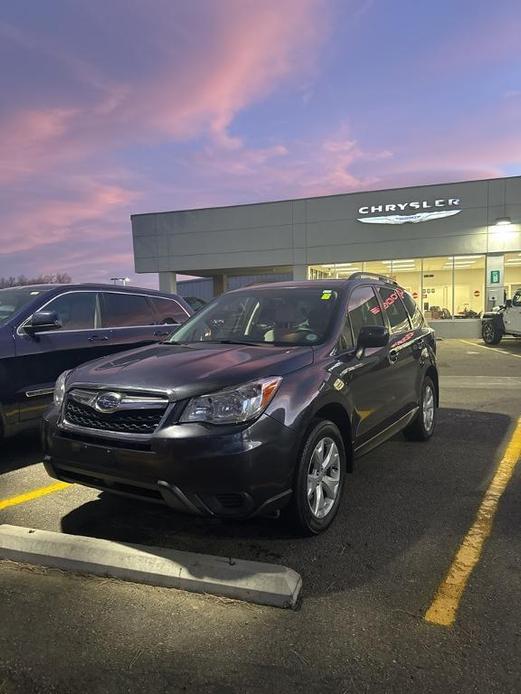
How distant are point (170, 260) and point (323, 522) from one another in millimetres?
24229

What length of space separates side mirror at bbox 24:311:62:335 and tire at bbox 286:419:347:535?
3.15 m

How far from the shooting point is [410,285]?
24.5m

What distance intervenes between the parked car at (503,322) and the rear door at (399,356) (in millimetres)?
15083

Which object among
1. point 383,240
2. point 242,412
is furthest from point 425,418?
point 383,240

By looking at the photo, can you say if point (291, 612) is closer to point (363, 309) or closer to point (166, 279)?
point (363, 309)

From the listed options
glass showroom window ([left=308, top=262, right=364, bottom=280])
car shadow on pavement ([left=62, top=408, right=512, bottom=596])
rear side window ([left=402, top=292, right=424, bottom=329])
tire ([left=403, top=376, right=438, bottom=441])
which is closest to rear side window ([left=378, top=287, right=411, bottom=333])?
rear side window ([left=402, top=292, right=424, bottom=329])

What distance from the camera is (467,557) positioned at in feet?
10.6

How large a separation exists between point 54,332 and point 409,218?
66.3 feet

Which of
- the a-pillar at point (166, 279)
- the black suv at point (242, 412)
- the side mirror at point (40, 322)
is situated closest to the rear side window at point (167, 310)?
the side mirror at point (40, 322)

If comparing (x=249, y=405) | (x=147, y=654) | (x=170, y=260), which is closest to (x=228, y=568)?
(x=147, y=654)

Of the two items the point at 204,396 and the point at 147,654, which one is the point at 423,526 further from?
the point at 147,654

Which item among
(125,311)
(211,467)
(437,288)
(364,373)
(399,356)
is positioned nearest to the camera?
(211,467)

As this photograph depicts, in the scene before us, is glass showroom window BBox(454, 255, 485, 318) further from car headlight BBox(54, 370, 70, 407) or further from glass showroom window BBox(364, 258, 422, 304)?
car headlight BBox(54, 370, 70, 407)

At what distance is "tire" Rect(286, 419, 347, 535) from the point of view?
3.28 m
